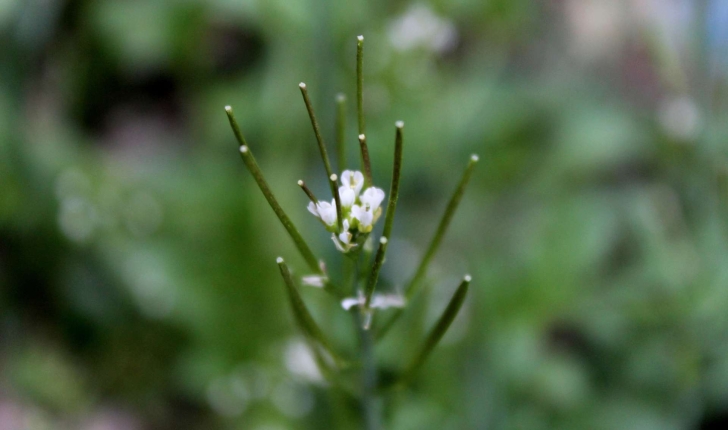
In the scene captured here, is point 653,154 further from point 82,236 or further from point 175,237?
point 82,236

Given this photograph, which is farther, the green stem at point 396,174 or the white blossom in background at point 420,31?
the white blossom in background at point 420,31

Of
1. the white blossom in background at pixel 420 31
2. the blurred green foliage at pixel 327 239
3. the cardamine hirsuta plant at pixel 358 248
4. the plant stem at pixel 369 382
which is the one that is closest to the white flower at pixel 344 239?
the cardamine hirsuta plant at pixel 358 248

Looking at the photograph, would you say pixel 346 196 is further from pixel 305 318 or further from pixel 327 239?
pixel 327 239

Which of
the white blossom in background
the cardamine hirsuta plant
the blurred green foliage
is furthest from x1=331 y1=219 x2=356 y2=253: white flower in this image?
the white blossom in background

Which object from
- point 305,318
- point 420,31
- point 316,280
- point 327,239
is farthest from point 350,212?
point 420,31

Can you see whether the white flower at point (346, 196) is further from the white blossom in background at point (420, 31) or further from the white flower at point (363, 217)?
the white blossom in background at point (420, 31)

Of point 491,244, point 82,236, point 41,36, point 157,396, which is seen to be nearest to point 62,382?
point 157,396
